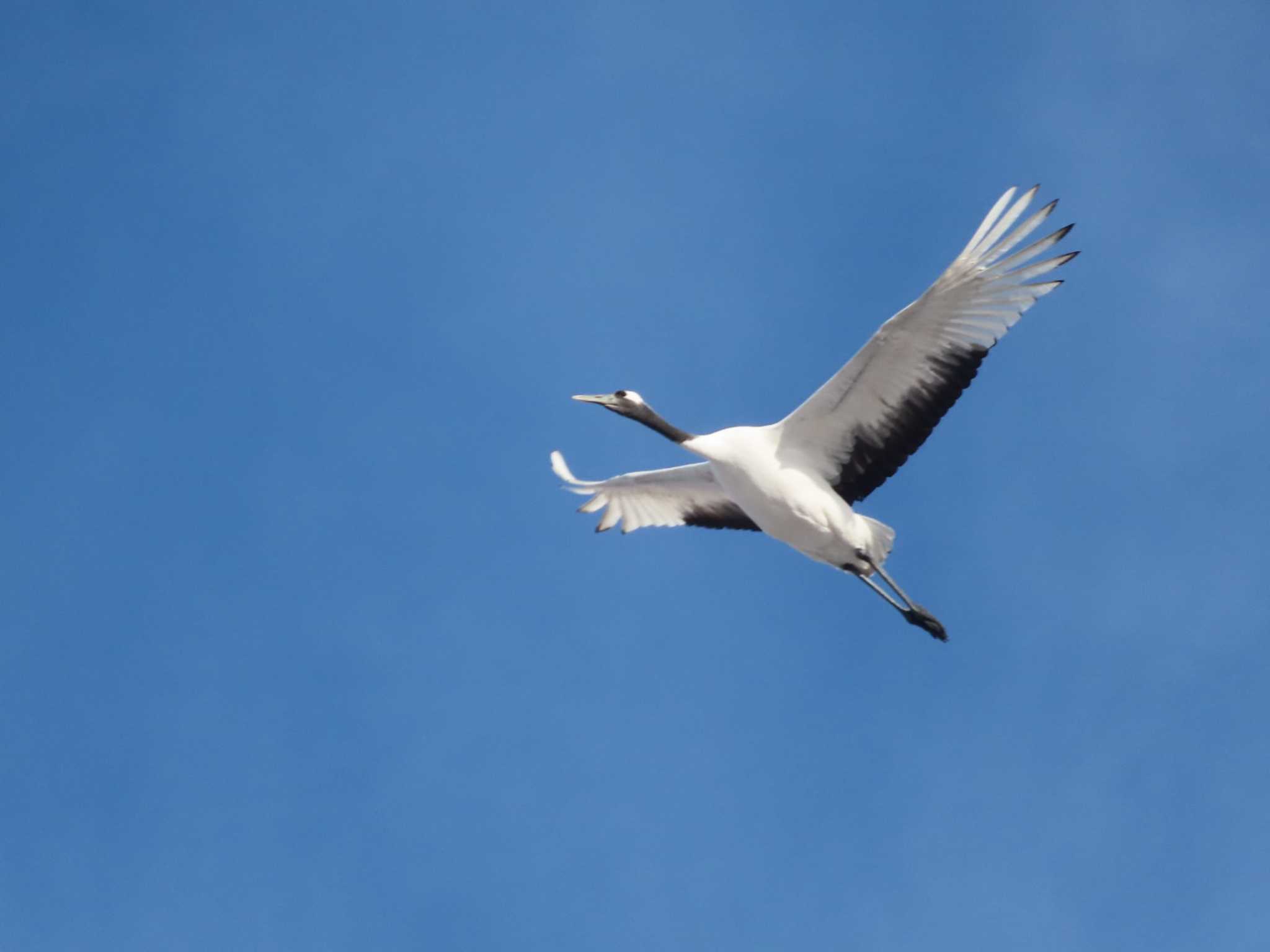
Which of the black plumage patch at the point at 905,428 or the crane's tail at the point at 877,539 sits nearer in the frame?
the black plumage patch at the point at 905,428

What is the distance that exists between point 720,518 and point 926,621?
2956 millimetres

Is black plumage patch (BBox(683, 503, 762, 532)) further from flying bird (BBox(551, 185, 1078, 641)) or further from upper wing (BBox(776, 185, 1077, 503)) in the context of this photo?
upper wing (BBox(776, 185, 1077, 503))

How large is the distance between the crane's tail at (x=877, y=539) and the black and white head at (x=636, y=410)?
7.68ft

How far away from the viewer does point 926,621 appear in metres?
18.2

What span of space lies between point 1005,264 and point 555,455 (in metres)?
6.89

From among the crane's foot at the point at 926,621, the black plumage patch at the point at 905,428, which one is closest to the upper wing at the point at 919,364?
the black plumage patch at the point at 905,428

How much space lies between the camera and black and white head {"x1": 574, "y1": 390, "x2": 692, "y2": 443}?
18.1m

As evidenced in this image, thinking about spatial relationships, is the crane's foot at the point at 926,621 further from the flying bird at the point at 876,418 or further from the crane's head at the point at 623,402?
the crane's head at the point at 623,402

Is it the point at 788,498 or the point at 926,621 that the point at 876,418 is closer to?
the point at 788,498

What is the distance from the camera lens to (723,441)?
17109mm

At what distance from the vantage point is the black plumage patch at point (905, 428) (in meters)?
16.2

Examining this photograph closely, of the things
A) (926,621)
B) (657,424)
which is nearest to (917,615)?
(926,621)

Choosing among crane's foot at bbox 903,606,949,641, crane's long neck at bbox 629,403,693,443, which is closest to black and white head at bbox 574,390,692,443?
crane's long neck at bbox 629,403,693,443

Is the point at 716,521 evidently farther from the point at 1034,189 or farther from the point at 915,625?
the point at 1034,189
